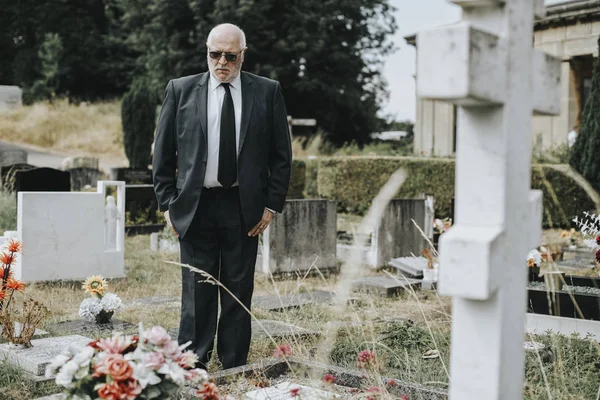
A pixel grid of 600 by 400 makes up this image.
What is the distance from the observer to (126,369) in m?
2.42

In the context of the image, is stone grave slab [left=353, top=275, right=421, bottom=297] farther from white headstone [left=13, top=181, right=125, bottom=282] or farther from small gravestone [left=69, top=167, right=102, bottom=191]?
small gravestone [left=69, top=167, right=102, bottom=191]

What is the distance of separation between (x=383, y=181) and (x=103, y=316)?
39.6 ft

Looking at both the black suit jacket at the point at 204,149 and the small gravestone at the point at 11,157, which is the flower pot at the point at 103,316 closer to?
the black suit jacket at the point at 204,149

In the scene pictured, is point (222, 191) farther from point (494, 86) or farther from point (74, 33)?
point (74, 33)

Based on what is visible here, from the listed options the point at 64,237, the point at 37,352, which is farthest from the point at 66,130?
the point at 37,352

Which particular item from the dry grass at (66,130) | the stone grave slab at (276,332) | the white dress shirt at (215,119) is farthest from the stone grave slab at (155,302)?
the dry grass at (66,130)

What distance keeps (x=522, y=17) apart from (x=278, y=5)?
28690 mm

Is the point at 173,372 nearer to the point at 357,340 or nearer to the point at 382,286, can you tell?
the point at 357,340

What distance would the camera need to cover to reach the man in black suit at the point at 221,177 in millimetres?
4305

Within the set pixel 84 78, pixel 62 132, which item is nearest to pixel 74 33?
pixel 84 78

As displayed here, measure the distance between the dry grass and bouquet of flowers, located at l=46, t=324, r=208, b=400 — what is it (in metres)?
26.9

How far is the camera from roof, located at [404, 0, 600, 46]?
18844 mm

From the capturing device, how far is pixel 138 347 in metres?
2.55

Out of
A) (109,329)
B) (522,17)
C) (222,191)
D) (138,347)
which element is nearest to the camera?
(522,17)
